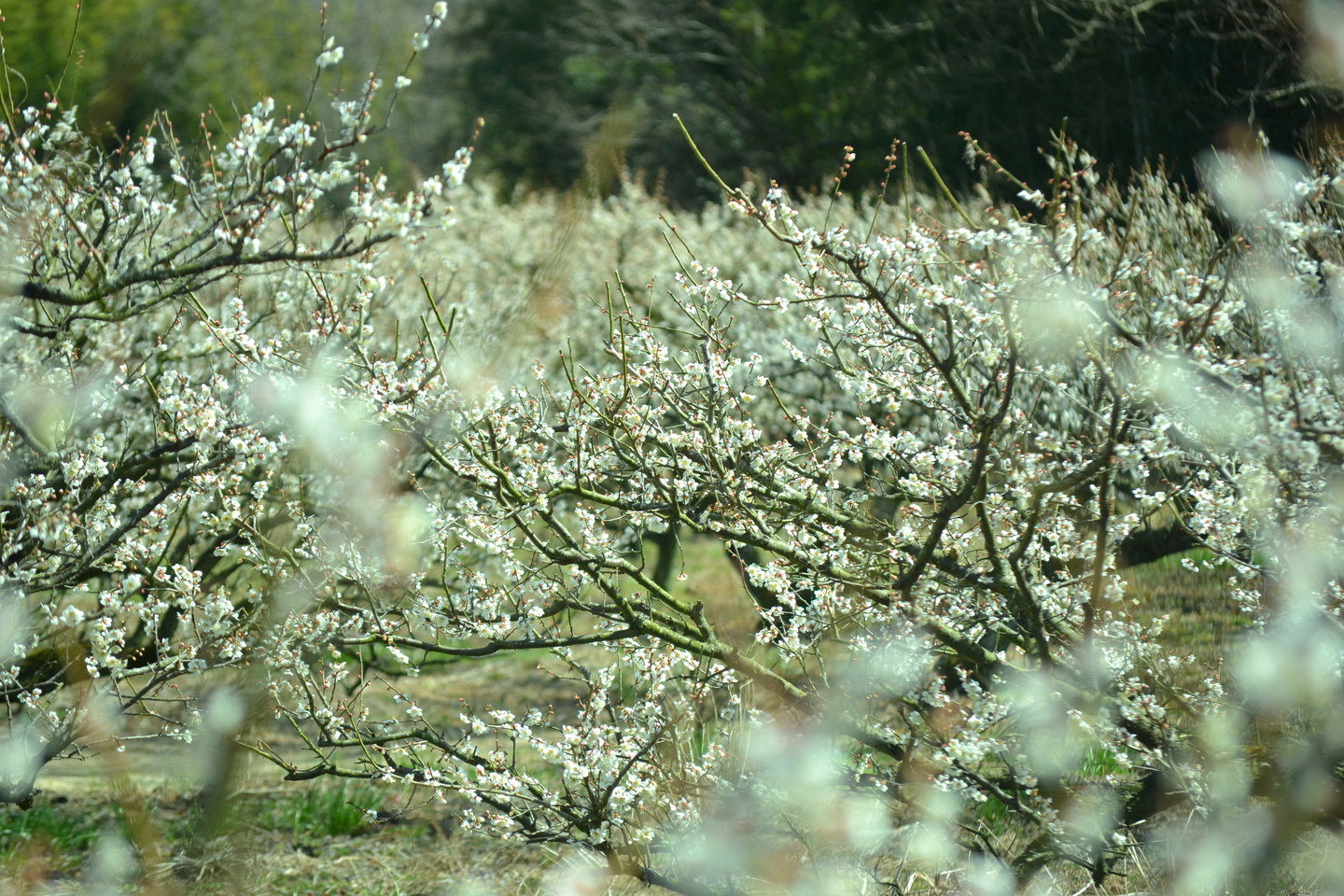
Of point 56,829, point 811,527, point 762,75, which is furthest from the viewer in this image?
point 762,75

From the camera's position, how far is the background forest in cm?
1187

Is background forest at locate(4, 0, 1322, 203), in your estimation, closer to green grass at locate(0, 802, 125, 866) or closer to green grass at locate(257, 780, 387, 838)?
green grass at locate(0, 802, 125, 866)

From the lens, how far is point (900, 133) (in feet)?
56.9

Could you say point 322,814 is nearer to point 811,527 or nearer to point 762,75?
point 811,527

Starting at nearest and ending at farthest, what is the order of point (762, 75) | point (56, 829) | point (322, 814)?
point (56, 829) → point (322, 814) → point (762, 75)

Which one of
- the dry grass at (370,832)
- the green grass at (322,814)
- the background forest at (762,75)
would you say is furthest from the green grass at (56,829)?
the background forest at (762,75)

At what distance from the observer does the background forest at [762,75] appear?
11867mm

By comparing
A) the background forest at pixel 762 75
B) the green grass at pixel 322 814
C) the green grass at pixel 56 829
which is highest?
the background forest at pixel 762 75

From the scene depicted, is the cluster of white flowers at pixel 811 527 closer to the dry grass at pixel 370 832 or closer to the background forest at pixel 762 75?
the dry grass at pixel 370 832

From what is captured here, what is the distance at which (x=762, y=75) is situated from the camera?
2089 centimetres

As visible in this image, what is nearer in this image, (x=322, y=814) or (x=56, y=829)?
(x=56, y=829)

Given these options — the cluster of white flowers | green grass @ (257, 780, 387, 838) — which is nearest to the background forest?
the cluster of white flowers

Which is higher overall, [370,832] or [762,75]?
[762,75]

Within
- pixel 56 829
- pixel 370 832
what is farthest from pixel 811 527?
pixel 56 829
